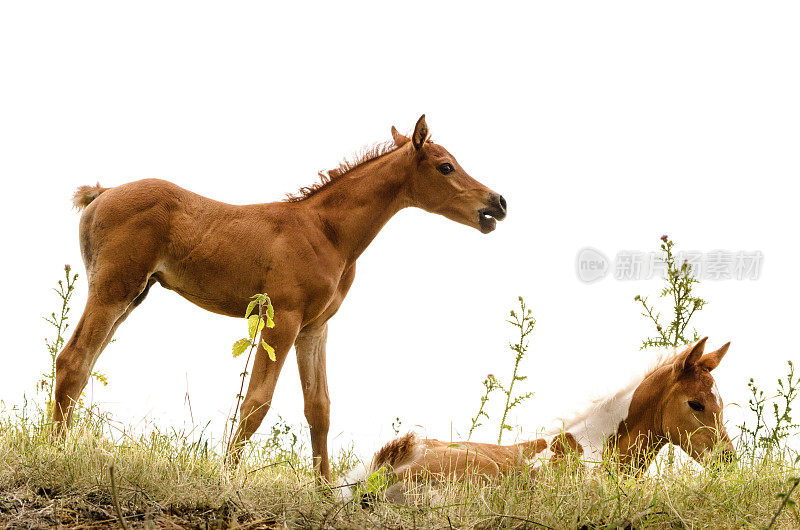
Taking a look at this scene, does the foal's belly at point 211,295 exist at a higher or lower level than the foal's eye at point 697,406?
higher

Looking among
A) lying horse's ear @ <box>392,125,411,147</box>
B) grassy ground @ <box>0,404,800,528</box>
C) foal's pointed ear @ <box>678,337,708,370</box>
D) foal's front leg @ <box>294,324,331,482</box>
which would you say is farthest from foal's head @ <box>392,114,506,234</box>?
grassy ground @ <box>0,404,800,528</box>

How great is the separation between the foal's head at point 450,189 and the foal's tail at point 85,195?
2.04 meters

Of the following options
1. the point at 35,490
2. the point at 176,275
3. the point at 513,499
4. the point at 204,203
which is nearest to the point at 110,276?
the point at 176,275

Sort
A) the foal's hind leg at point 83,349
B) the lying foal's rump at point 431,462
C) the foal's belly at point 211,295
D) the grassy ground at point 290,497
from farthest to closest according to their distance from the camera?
the foal's belly at point 211,295, the foal's hind leg at point 83,349, the lying foal's rump at point 431,462, the grassy ground at point 290,497

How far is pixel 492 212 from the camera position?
5.00 meters

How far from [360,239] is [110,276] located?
1510 mm

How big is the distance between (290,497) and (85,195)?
2.61m

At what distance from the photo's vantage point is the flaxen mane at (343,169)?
5188 millimetres

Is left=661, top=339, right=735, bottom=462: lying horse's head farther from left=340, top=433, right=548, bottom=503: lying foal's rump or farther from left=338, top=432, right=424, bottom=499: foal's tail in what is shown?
left=338, top=432, right=424, bottom=499: foal's tail

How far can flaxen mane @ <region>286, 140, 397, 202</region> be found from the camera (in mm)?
5188

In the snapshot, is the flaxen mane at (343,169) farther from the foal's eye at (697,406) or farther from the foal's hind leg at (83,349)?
the foal's eye at (697,406)

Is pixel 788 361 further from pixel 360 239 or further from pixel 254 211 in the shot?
pixel 254 211

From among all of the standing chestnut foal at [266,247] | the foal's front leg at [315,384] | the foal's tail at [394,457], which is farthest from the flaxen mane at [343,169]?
the foal's tail at [394,457]

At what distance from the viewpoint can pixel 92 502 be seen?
3516mm
